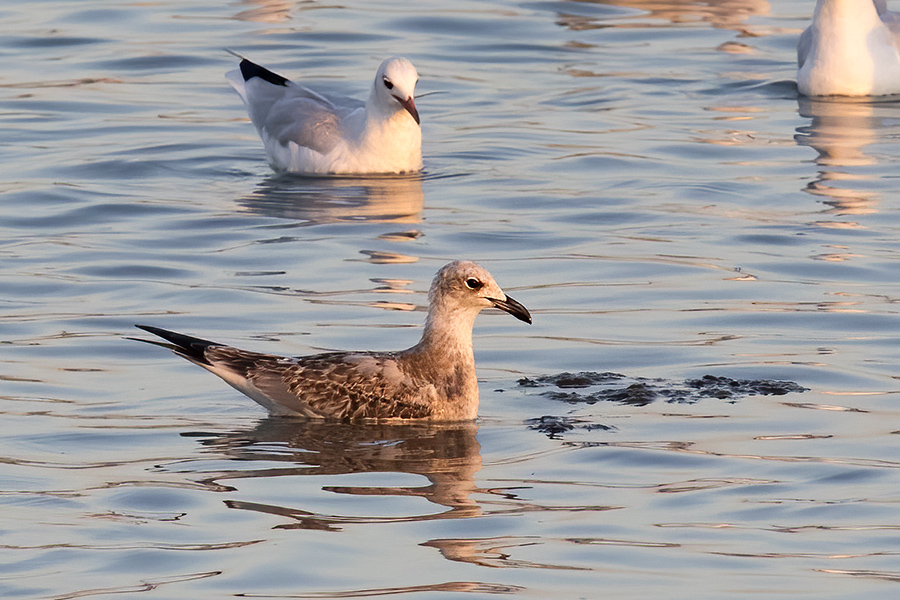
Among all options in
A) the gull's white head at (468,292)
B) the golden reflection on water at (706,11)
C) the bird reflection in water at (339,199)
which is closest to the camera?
the gull's white head at (468,292)

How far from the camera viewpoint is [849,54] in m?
19.2

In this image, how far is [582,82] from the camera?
20.3m

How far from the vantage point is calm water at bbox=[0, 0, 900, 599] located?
759 centimetres

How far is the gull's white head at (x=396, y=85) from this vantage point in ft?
51.4

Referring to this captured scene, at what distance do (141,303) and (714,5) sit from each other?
1421 cm

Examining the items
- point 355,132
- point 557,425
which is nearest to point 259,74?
point 355,132

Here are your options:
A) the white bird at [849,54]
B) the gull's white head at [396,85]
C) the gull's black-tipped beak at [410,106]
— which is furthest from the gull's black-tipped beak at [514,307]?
the white bird at [849,54]

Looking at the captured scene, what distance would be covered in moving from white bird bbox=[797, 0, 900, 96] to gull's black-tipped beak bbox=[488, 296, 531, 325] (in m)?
10.2

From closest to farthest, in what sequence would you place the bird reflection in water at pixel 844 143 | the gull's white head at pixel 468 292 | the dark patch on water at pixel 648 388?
the gull's white head at pixel 468 292 < the dark patch on water at pixel 648 388 < the bird reflection in water at pixel 844 143

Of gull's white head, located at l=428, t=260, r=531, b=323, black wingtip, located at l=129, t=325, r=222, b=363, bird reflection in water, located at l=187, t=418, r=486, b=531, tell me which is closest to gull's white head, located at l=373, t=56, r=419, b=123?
gull's white head, located at l=428, t=260, r=531, b=323

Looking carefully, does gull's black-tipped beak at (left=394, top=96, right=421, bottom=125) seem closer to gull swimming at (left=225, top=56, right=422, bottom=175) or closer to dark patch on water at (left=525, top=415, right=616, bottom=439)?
gull swimming at (left=225, top=56, right=422, bottom=175)

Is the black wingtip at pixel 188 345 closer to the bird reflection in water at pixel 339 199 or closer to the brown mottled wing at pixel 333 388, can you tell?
the brown mottled wing at pixel 333 388

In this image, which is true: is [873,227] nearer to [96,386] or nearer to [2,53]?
[96,386]

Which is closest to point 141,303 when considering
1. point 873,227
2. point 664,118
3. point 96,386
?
point 96,386
